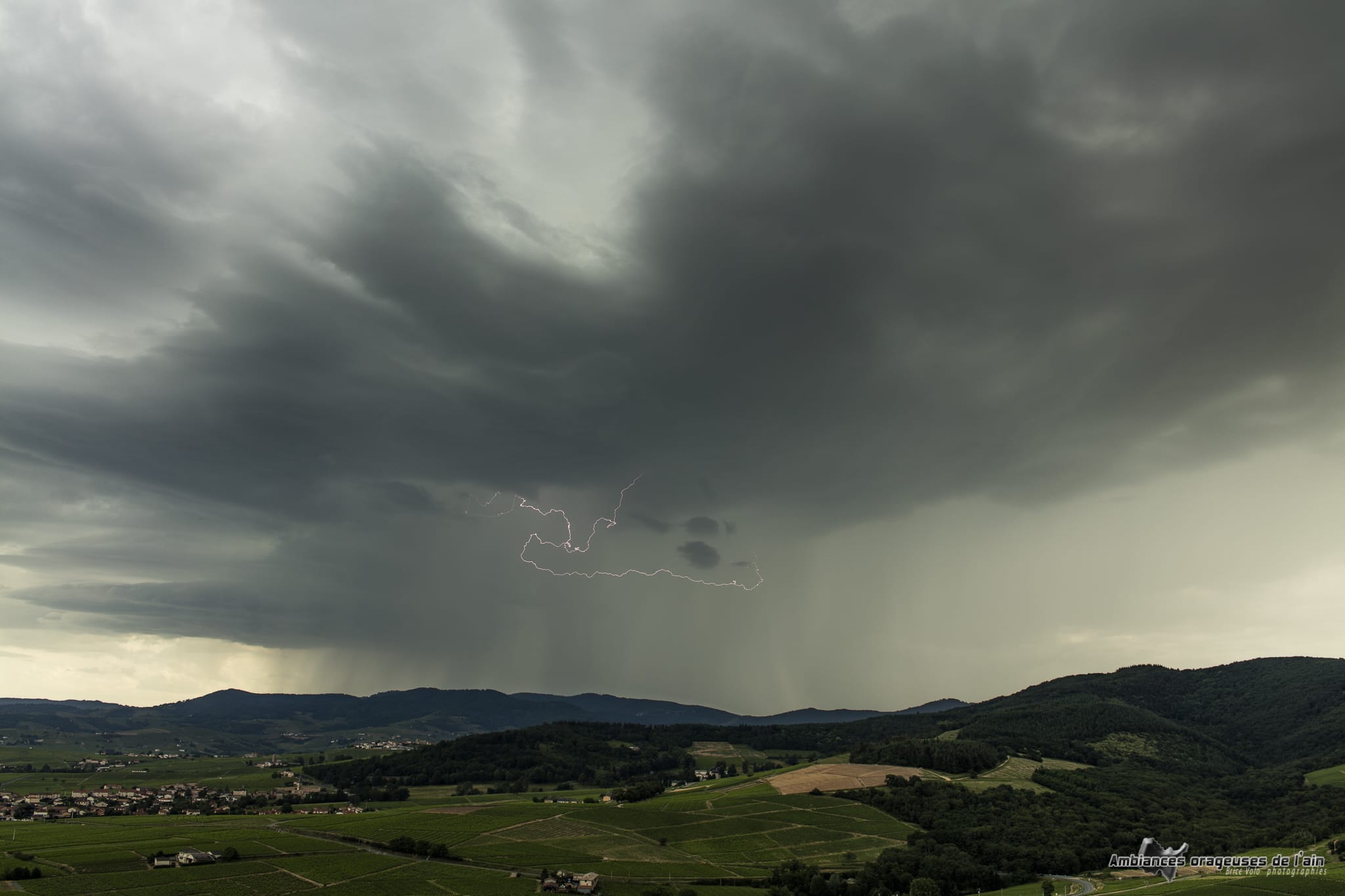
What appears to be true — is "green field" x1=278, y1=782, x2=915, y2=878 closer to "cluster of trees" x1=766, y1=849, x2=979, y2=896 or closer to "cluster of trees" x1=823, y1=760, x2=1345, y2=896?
"cluster of trees" x1=766, y1=849, x2=979, y2=896

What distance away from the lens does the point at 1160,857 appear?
14700 cm

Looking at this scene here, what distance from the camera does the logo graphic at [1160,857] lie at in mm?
138375

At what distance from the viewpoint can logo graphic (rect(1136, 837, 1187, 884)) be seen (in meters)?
138

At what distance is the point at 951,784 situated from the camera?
7731 inches

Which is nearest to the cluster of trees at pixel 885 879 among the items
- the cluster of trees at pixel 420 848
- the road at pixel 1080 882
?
the road at pixel 1080 882

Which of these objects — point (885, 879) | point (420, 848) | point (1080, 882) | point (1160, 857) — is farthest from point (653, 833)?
point (1160, 857)

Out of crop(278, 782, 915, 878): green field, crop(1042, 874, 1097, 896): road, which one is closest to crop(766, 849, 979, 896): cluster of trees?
crop(278, 782, 915, 878): green field

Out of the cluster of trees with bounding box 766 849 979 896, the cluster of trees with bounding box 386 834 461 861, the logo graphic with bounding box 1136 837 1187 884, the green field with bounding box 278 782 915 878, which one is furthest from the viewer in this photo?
the logo graphic with bounding box 1136 837 1187 884

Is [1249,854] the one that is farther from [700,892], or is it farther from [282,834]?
[282,834]

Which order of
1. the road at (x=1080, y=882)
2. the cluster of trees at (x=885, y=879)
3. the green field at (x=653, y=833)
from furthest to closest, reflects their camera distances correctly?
the green field at (x=653, y=833) → the cluster of trees at (x=885, y=879) → the road at (x=1080, y=882)

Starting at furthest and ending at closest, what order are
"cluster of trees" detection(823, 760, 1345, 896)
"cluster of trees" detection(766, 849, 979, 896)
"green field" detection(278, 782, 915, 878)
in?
"cluster of trees" detection(823, 760, 1345, 896)
"green field" detection(278, 782, 915, 878)
"cluster of trees" detection(766, 849, 979, 896)

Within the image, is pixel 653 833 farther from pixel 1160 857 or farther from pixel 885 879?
pixel 1160 857

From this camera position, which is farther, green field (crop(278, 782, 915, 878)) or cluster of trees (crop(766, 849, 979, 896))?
green field (crop(278, 782, 915, 878))

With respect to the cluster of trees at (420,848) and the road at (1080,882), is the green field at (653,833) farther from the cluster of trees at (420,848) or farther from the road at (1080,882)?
the road at (1080,882)
